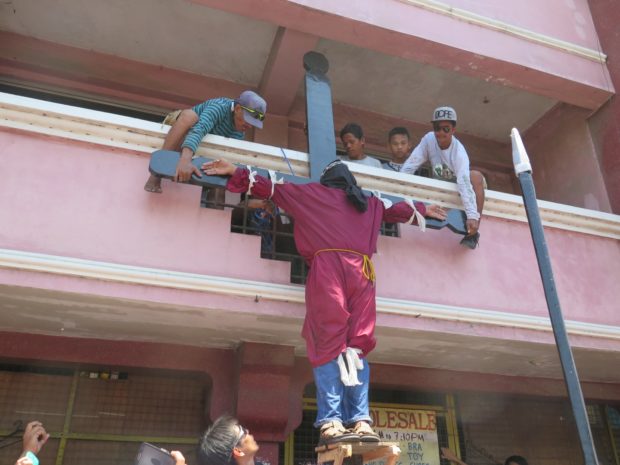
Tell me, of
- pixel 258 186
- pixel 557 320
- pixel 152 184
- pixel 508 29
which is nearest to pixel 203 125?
pixel 152 184

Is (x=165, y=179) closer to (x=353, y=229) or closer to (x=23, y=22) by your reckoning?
(x=353, y=229)

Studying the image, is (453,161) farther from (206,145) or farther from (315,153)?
(206,145)

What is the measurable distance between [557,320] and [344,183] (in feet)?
6.16

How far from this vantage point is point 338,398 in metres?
3.66

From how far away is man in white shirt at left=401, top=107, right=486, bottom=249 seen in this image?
208 inches

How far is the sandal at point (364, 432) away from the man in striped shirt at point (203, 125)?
1.96 meters

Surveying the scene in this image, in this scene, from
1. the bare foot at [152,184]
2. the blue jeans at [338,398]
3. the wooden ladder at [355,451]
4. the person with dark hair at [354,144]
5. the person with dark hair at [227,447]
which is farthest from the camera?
the person with dark hair at [354,144]

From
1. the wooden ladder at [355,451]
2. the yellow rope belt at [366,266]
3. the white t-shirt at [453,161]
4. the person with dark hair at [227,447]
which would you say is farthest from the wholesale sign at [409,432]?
the person with dark hair at [227,447]

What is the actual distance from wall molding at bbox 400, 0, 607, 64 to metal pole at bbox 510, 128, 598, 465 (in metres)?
3.44

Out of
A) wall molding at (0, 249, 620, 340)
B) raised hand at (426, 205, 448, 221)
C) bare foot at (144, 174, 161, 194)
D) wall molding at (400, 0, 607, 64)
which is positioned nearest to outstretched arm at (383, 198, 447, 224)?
raised hand at (426, 205, 448, 221)

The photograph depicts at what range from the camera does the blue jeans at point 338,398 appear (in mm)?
3629

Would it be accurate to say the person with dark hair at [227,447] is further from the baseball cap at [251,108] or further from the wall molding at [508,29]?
the wall molding at [508,29]

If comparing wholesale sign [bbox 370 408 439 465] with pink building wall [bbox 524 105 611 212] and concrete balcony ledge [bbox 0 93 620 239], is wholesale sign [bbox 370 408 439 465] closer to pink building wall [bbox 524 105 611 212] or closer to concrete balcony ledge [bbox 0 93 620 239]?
concrete balcony ledge [bbox 0 93 620 239]

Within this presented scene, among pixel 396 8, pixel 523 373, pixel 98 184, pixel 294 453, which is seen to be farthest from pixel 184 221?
pixel 523 373
